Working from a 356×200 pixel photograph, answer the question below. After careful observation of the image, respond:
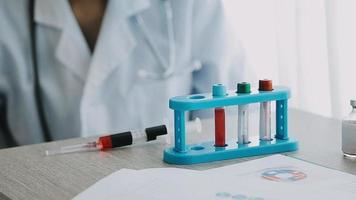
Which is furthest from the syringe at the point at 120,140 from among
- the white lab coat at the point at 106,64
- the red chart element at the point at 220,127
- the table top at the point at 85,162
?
the white lab coat at the point at 106,64

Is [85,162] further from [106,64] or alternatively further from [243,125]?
[106,64]

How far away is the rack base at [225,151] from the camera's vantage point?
97cm

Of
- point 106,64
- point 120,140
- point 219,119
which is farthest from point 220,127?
point 106,64

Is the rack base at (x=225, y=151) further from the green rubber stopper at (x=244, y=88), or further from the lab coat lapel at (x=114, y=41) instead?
the lab coat lapel at (x=114, y=41)

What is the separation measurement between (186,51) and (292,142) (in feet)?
3.10

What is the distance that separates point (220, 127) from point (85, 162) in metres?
0.22

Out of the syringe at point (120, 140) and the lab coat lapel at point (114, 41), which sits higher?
the lab coat lapel at point (114, 41)

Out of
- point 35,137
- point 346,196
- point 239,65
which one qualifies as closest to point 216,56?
point 239,65

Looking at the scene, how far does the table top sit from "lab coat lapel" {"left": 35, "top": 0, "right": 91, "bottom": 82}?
67 cm

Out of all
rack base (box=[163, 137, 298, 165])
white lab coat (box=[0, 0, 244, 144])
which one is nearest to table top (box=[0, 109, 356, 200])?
rack base (box=[163, 137, 298, 165])

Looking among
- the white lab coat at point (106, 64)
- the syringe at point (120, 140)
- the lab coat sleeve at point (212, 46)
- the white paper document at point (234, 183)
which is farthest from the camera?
the lab coat sleeve at point (212, 46)

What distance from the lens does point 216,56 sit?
1.95m

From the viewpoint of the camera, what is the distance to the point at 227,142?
104 cm

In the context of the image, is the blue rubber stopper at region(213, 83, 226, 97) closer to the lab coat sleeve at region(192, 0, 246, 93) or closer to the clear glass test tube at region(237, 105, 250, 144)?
the clear glass test tube at region(237, 105, 250, 144)
